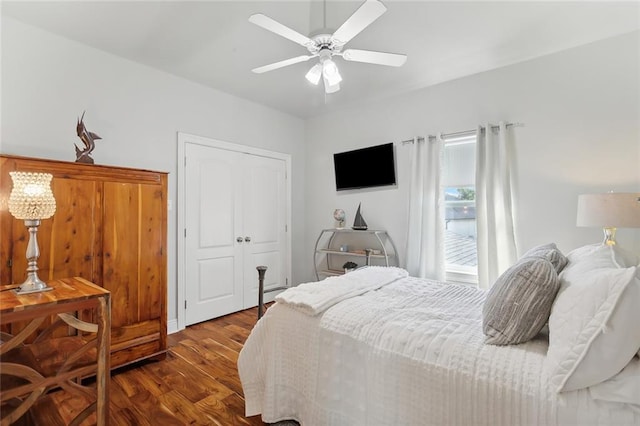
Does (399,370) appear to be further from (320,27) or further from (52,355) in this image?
(320,27)

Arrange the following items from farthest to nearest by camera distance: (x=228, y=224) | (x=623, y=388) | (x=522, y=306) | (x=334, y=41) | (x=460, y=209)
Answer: (x=228, y=224), (x=460, y=209), (x=334, y=41), (x=522, y=306), (x=623, y=388)

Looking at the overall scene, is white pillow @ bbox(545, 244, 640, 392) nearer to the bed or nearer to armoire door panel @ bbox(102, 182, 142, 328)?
the bed

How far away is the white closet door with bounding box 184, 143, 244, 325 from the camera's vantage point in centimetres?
334

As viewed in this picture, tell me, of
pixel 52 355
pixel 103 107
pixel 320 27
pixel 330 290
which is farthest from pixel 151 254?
pixel 320 27

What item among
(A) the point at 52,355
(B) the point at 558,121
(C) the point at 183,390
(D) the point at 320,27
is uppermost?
(D) the point at 320,27

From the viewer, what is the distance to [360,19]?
1709mm

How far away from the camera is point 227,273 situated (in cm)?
368

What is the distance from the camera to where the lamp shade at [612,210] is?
193 cm

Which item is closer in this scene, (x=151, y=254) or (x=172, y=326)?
(x=151, y=254)

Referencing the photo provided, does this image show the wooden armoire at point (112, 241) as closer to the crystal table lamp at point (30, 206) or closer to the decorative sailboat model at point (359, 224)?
the crystal table lamp at point (30, 206)

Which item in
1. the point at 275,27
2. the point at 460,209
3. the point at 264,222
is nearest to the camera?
the point at 275,27

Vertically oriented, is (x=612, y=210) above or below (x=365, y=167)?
below

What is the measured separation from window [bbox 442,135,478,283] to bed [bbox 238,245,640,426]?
1.26 meters

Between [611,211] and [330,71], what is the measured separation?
2.18m
